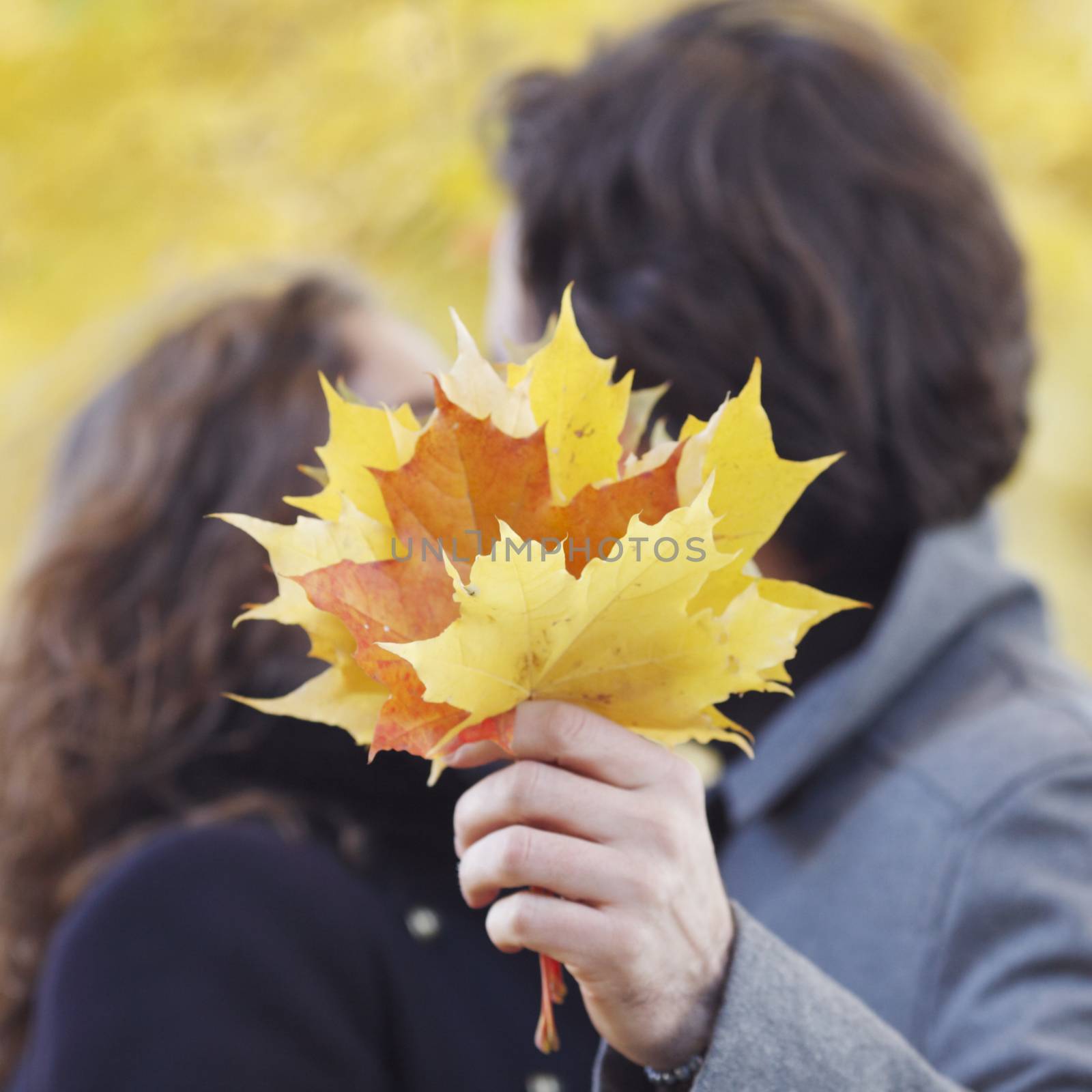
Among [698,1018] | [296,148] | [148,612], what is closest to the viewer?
[698,1018]

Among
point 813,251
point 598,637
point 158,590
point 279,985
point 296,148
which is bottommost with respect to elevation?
point 279,985

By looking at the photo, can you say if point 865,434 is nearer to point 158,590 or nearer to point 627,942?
point 627,942

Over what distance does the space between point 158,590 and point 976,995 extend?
800 millimetres

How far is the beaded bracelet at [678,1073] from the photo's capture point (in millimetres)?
416

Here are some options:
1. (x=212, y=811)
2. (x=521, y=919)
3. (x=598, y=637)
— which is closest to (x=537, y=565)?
(x=598, y=637)

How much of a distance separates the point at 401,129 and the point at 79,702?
1.22 metres

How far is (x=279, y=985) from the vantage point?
67 cm

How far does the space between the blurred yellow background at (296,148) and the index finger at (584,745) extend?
118 cm

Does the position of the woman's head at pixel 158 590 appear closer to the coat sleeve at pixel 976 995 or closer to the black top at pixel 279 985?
the black top at pixel 279 985

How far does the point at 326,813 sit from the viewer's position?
0.83 metres

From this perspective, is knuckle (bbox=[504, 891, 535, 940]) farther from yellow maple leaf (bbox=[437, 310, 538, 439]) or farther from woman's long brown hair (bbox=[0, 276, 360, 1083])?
woman's long brown hair (bbox=[0, 276, 360, 1083])

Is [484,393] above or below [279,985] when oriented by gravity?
above

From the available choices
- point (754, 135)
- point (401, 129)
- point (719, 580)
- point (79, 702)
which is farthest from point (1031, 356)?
point (401, 129)

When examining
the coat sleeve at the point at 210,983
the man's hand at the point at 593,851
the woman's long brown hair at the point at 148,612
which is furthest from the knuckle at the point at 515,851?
the woman's long brown hair at the point at 148,612
